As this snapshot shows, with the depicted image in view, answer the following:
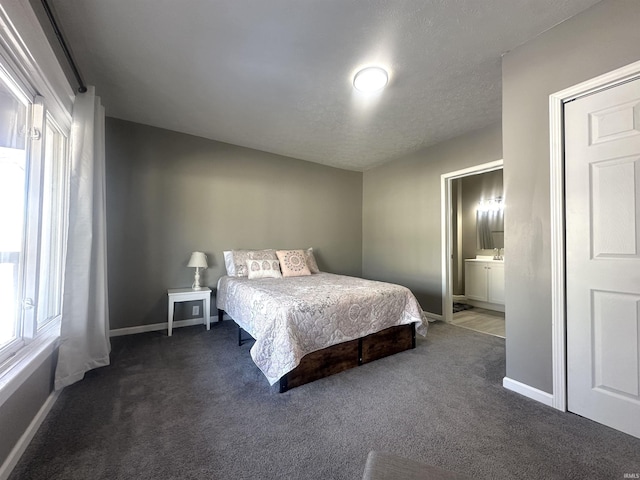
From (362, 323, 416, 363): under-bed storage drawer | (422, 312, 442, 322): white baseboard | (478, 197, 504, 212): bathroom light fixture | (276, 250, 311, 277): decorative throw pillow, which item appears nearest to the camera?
(362, 323, 416, 363): under-bed storage drawer

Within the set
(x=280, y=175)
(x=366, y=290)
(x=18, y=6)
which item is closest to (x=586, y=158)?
(x=366, y=290)

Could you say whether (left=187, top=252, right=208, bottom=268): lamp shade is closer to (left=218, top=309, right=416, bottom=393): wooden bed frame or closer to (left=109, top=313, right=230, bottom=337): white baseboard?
(left=109, top=313, right=230, bottom=337): white baseboard

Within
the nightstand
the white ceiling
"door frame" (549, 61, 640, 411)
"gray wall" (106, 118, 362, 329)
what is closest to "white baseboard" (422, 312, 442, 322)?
"gray wall" (106, 118, 362, 329)

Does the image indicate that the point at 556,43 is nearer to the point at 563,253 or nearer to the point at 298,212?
the point at 563,253

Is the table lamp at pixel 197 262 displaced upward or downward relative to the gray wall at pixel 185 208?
downward

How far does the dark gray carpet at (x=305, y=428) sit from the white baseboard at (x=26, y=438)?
0.03 meters

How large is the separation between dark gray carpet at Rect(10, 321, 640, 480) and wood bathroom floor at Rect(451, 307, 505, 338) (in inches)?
45.0

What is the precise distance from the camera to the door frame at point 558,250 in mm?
1654

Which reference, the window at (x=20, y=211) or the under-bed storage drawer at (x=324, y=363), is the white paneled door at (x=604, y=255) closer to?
the under-bed storage drawer at (x=324, y=363)

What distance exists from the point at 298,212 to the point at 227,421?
3158mm

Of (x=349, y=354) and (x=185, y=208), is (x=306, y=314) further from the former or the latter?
(x=185, y=208)

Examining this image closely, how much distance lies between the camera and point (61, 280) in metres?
2.15

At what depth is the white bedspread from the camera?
6.16 ft

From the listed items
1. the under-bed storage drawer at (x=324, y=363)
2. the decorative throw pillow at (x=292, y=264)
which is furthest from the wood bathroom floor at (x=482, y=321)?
the decorative throw pillow at (x=292, y=264)
